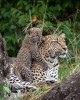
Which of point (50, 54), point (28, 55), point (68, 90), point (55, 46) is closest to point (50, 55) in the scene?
point (50, 54)

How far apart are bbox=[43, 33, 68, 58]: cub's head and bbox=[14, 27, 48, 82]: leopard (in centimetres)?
20

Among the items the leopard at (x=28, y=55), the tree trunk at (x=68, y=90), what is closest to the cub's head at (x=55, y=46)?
the leopard at (x=28, y=55)

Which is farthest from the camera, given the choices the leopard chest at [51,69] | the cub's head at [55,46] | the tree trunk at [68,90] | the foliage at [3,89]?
the cub's head at [55,46]

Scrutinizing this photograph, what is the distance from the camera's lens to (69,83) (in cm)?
723

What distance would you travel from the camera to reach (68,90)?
718cm

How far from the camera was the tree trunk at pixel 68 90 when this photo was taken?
7117 mm

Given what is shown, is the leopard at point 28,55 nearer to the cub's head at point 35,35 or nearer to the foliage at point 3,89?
the cub's head at point 35,35

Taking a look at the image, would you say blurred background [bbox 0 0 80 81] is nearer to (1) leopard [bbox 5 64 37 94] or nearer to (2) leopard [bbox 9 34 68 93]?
(2) leopard [bbox 9 34 68 93]

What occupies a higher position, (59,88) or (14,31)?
(14,31)

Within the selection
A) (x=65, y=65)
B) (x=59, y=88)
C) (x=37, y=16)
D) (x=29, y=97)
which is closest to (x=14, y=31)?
(x=37, y=16)

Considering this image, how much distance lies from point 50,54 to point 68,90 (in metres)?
3.66

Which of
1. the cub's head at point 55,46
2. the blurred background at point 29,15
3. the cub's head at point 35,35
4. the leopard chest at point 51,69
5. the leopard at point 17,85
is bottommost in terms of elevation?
the leopard at point 17,85

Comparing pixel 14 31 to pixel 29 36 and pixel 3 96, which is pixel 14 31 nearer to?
pixel 29 36

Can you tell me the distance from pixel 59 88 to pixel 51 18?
795 centimetres
